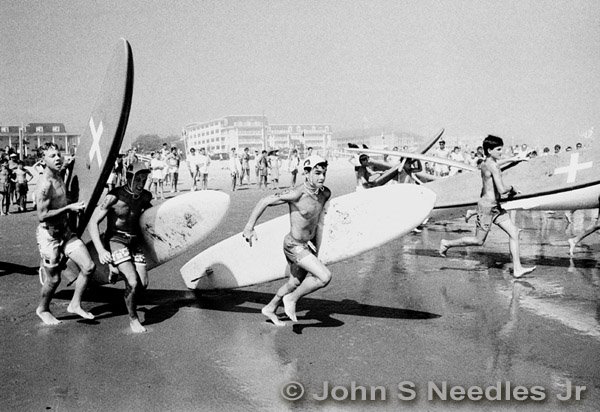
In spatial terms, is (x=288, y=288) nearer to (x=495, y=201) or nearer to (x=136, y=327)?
(x=136, y=327)

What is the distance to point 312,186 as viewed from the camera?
4758 mm

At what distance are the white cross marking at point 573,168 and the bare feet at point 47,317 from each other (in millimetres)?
7509

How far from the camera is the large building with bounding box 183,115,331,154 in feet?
431

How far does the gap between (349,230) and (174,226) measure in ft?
6.30

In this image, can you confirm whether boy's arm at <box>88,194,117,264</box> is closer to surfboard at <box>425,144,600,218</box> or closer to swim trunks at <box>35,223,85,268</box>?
swim trunks at <box>35,223,85,268</box>

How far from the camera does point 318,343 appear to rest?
173 inches

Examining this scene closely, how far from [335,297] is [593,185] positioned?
461 centimetres

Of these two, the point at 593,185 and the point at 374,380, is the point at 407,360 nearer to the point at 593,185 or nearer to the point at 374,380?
the point at 374,380

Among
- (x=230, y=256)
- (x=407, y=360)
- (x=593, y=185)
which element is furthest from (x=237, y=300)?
(x=593, y=185)

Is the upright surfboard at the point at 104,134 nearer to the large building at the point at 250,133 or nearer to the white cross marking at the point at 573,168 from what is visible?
the white cross marking at the point at 573,168

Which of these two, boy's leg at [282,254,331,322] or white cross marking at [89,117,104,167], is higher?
white cross marking at [89,117,104,167]

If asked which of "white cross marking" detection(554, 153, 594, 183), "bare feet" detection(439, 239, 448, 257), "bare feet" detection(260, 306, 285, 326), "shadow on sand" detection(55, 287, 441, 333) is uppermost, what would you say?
"white cross marking" detection(554, 153, 594, 183)

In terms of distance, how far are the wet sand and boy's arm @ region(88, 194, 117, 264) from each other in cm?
75

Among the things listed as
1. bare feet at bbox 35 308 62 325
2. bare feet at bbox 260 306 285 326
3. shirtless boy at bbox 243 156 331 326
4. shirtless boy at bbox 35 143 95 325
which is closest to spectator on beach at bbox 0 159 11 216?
bare feet at bbox 35 308 62 325
